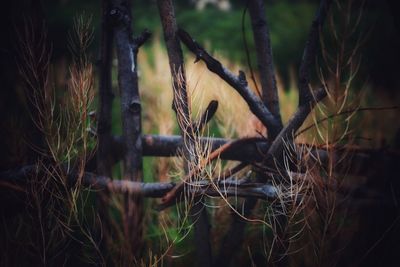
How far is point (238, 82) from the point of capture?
95 centimetres

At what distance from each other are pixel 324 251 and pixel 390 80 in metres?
3.16

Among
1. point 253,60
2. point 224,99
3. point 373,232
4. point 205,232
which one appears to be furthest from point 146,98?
point 373,232

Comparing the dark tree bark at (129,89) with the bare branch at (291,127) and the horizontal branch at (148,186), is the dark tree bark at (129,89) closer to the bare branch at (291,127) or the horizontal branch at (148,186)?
the horizontal branch at (148,186)

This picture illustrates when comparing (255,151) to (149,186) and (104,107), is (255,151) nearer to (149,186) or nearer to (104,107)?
(149,186)

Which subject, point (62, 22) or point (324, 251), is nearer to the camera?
point (324, 251)

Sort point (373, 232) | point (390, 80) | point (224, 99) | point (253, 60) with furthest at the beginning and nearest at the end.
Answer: point (253, 60), point (390, 80), point (224, 99), point (373, 232)

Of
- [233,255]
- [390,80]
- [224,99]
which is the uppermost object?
[390,80]

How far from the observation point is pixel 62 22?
4.05 metres

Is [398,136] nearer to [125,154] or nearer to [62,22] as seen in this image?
[125,154]

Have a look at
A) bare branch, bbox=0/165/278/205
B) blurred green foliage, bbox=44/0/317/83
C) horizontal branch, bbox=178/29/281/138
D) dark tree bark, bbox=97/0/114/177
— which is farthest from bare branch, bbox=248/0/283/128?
blurred green foliage, bbox=44/0/317/83

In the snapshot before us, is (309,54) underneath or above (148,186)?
above

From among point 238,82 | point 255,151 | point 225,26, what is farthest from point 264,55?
point 225,26

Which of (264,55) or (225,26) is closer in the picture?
(264,55)

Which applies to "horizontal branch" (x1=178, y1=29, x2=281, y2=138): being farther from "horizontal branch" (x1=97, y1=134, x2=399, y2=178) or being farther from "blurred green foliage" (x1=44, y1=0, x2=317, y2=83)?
"blurred green foliage" (x1=44, y1=0, x2=317, y2=83)
